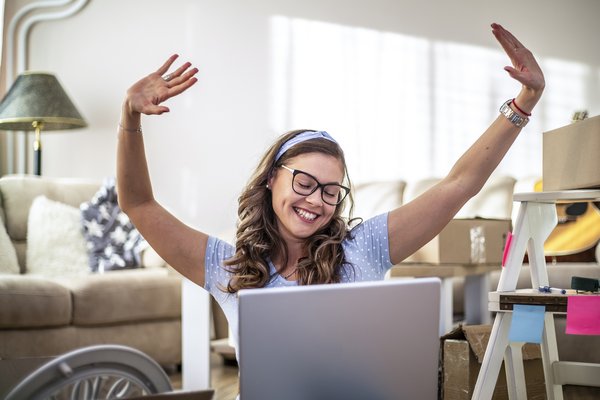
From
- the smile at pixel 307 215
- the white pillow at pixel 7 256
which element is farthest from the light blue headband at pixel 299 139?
the white pillow at pixel 7 256

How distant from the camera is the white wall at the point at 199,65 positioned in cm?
435

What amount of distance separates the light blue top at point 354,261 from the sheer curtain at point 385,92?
3162 mm

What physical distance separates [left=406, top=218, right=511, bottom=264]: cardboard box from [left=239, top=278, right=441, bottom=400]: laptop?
1.86 m

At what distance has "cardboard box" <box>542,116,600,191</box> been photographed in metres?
1.58

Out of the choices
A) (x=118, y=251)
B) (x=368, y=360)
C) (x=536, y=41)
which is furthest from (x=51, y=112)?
(x=368, y=360)

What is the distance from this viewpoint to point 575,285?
5.34ft

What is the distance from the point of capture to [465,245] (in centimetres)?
272

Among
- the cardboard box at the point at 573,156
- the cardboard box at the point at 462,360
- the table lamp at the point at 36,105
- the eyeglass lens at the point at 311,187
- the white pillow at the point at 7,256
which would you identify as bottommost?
the cardboard box at the point at 462,360

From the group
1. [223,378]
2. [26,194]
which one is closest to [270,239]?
[223,378]

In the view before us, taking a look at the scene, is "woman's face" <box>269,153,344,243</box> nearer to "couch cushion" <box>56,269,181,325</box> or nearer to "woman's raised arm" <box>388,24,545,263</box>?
"woman's raised arm" <box>388,24,545,263</box>

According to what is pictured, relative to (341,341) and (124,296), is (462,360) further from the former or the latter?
(124,296)

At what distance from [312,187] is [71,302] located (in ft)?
6.73

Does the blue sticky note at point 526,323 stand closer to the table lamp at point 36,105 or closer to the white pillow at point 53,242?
the white pillow at point 53,242

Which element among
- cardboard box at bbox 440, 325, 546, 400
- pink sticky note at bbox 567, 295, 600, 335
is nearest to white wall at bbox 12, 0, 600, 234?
cardboard box at bbox 440, 325, 546, 400
